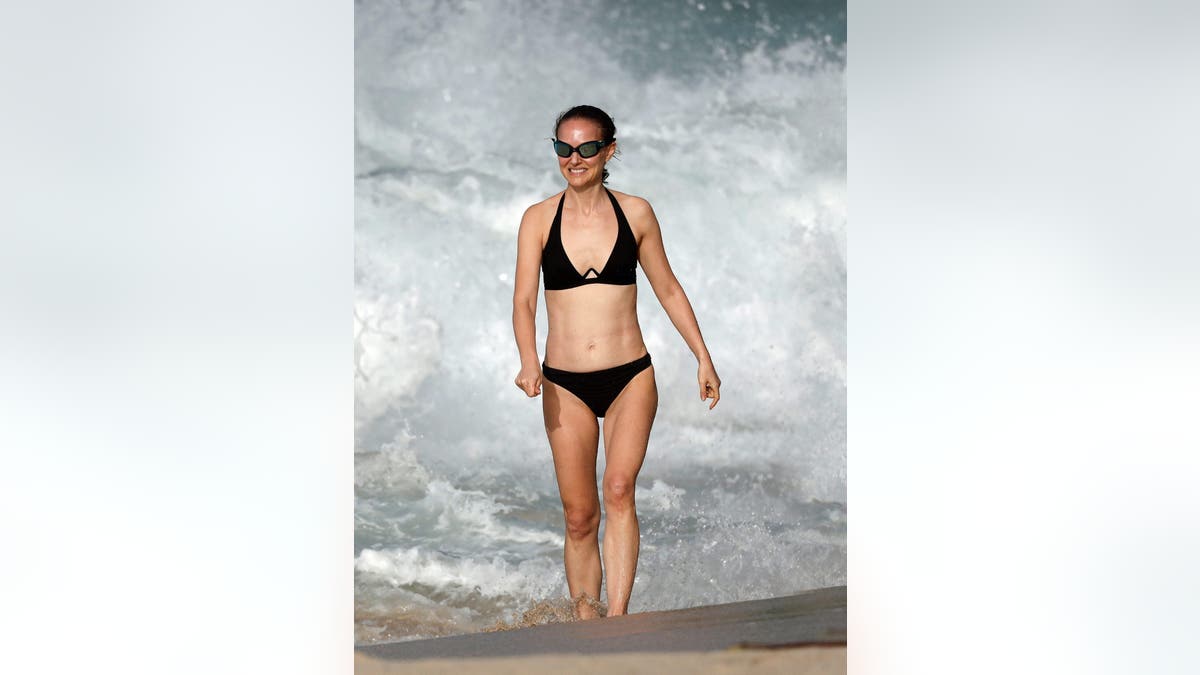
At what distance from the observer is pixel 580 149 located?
2.63 m

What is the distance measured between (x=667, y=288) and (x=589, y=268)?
0.67ft

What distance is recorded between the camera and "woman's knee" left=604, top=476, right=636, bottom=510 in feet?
8.59

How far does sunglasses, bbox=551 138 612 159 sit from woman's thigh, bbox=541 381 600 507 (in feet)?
→ 1.87

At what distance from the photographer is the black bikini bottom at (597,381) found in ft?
8.59

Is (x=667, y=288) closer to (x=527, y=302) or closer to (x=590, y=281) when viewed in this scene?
(x=590, y=281)

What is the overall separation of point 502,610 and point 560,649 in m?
0.17

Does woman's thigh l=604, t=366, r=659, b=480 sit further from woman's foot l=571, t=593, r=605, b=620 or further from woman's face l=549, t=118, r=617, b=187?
woman's face l=549, t=118, r=617, b=187

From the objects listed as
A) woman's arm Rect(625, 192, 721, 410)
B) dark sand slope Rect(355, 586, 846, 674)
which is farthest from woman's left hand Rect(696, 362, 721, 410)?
dark sand slope Rect(355, 586, 846, 674)

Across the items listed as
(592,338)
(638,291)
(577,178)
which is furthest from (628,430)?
(577,178)

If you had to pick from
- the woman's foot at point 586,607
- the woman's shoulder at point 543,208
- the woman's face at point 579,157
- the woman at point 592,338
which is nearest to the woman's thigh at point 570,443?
the woman at point 592,338

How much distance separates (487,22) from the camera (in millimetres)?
2607
